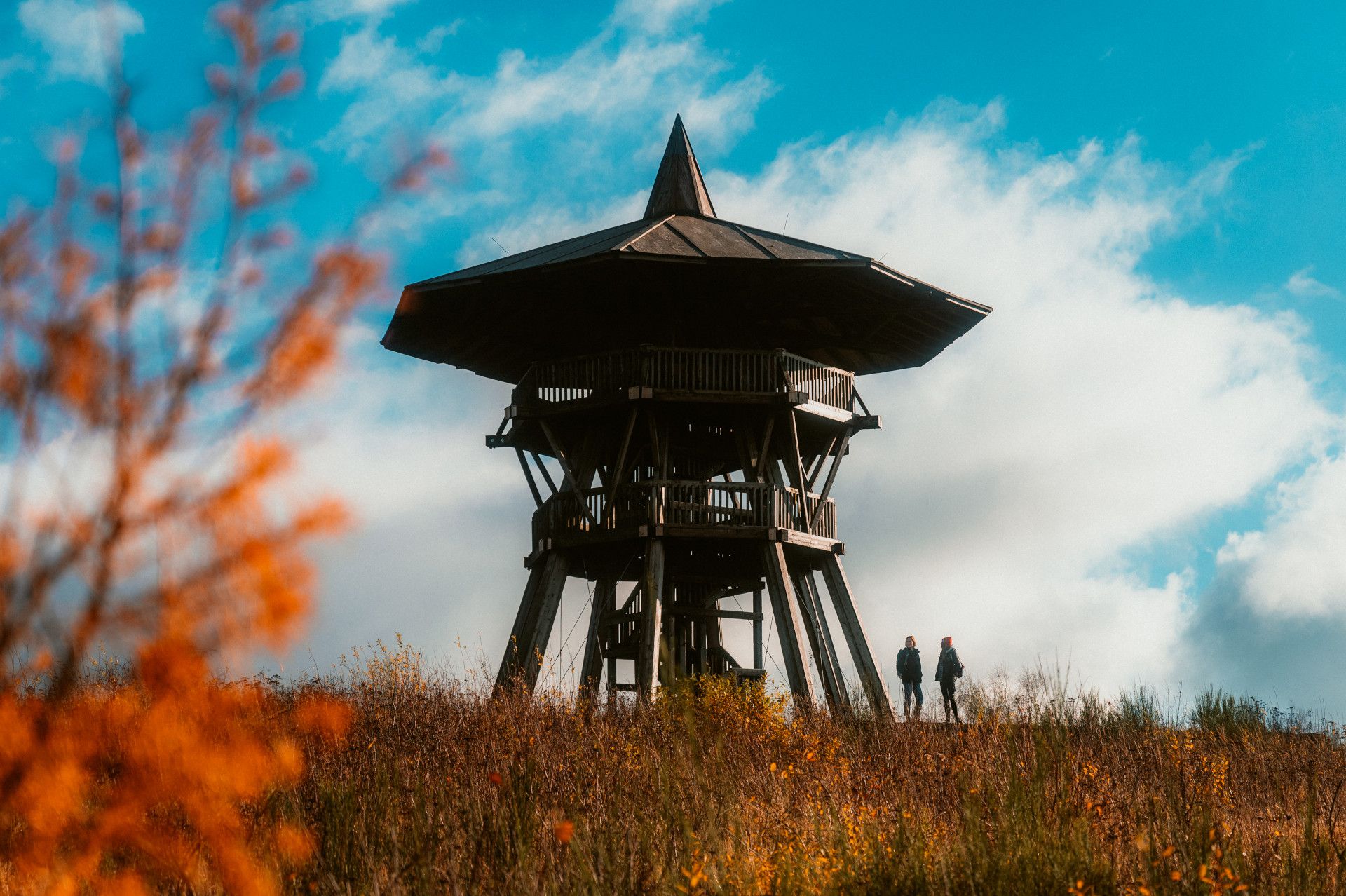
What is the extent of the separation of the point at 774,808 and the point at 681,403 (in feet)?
34.2

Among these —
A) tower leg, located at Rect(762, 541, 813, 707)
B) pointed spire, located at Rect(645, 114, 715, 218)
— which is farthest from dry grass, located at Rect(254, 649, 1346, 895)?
pointed spire, located at Rect(645, 114, 715, 218)

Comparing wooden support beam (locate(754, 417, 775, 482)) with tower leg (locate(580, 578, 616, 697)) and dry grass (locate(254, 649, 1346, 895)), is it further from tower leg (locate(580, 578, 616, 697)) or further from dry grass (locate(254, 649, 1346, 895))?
dry grass (locate(254, 649, 1346, 895))

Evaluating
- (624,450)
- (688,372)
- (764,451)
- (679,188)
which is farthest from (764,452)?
(679,188)

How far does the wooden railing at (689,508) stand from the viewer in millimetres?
15727

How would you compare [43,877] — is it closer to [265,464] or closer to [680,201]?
[265,464]

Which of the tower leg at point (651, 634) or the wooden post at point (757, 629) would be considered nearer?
the tower leg at point (651, 634)

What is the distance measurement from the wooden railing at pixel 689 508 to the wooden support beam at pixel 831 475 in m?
0.34

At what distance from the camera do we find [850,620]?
679 inches

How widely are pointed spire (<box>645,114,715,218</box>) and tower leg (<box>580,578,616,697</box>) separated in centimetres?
592

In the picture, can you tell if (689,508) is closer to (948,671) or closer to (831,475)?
(831,475)

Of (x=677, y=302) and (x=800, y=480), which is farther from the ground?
(x=677, y=302)

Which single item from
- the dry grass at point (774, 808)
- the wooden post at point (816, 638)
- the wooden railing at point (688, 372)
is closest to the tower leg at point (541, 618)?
the wooden railing at point (688, 372)

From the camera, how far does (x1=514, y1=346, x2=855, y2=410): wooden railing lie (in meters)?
15.9

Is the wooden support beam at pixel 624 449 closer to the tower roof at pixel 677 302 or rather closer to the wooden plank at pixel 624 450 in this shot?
the wooden plank at pixel 624 450
